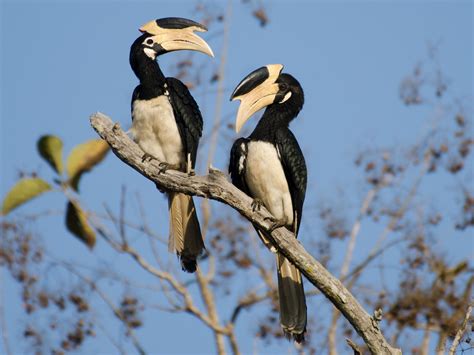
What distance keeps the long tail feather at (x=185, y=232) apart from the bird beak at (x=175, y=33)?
1.31 m

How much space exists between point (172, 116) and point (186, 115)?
4.8 inches

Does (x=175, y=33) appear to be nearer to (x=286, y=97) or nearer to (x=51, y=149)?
(x=286, y=97)

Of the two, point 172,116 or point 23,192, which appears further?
point 23,192

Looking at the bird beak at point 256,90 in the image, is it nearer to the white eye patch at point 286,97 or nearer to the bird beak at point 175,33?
the white eye patch at point 286,97

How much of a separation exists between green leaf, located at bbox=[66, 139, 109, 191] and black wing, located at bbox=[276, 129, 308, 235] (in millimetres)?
2632

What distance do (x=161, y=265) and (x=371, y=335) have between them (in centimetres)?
506

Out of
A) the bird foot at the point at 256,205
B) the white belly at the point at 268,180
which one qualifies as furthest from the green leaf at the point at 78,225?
the bird foot at the point at 256,205

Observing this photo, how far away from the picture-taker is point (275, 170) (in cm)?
805

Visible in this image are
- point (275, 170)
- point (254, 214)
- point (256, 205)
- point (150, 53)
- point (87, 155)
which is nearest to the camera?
point (254, 214)

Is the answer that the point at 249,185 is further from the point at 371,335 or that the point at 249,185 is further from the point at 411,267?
the point at 411,267

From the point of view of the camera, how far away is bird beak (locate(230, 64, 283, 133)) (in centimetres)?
823

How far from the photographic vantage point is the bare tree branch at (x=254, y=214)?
22.2 feet

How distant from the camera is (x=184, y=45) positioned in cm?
866

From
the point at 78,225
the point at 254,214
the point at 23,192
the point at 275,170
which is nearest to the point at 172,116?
the point at 275,170
